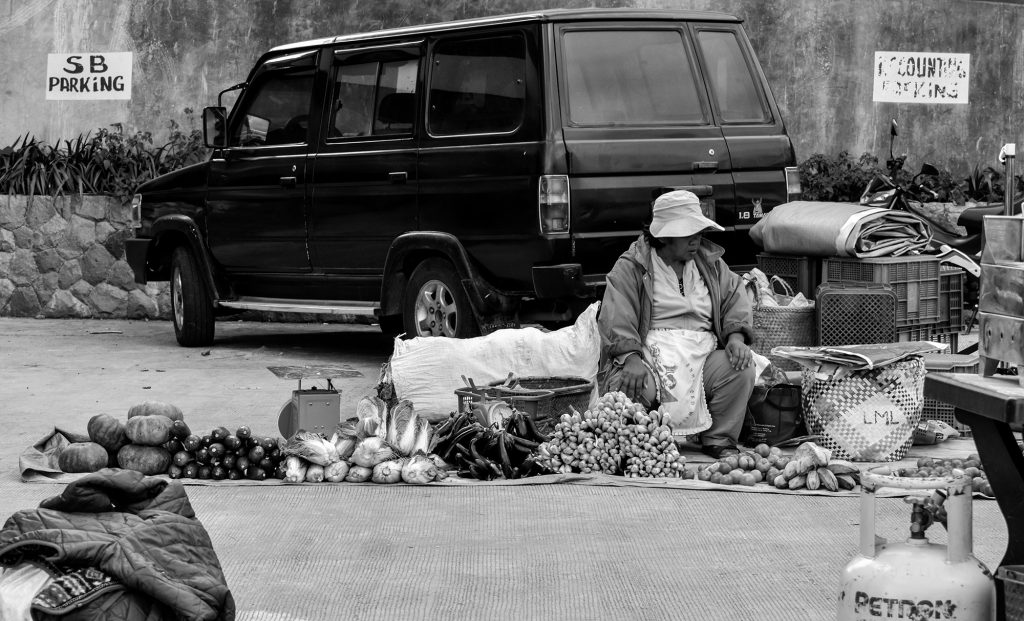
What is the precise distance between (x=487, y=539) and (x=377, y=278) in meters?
4.61

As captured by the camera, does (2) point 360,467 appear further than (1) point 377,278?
No

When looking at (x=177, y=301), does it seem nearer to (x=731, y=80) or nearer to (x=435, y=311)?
(x=435, y=311)

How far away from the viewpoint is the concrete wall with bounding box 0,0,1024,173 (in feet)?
44.8

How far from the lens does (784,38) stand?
1364cm

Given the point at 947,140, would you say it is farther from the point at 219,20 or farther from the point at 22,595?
the point at 22,595

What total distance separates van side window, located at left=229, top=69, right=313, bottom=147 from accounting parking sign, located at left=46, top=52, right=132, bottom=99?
3.96 meters

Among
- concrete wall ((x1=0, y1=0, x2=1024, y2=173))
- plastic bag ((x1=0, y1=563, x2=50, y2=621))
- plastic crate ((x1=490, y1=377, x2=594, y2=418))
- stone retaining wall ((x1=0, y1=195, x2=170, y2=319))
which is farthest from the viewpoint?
stone retaining wall ((x1=0, y1=195, x2=170, y2=319))

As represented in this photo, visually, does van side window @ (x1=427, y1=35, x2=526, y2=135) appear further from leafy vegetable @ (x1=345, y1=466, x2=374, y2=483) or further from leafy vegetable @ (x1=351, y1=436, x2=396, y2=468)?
leafy vegetable @ (x1=345, y1=466, x2=374, y2=483)

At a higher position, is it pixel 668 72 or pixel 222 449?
pixel 668 72

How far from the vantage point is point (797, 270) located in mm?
8438

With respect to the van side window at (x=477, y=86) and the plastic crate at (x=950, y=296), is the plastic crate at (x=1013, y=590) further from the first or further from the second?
the van side window at (x=477, y=86)

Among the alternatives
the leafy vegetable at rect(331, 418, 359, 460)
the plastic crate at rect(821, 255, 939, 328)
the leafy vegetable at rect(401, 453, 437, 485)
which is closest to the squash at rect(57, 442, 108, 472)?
the leafy vegetable at rect(331, 418, 359, 460)

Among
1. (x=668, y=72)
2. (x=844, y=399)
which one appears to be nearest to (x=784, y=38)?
(x=668, y=72)

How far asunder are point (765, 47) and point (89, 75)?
6.90 metres
